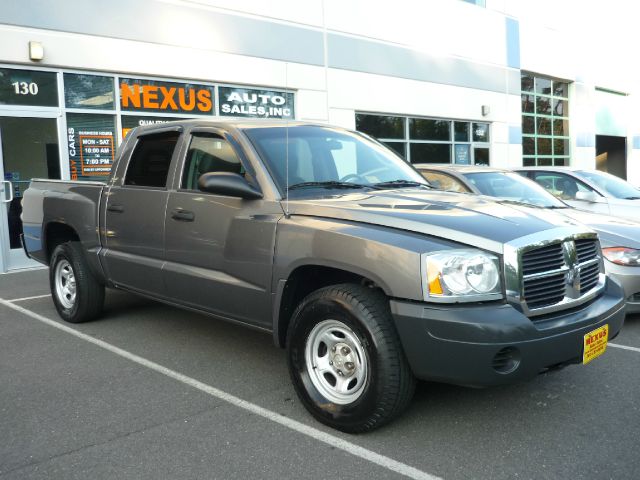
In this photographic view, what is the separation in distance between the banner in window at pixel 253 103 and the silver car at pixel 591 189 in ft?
17.2

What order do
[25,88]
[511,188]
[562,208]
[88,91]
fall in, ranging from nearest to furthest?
1. [562,208]
2. [511,188]
3. [25,88]
4. [88,91]

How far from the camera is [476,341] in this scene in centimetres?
298

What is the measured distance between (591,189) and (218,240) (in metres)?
5.88

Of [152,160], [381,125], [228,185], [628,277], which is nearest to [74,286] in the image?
[152,160]

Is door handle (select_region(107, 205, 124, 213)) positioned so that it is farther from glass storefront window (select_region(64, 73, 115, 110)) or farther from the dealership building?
glass storefront window (select_region(64, 73, 115, 110))

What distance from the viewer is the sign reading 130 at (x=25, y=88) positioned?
933cm

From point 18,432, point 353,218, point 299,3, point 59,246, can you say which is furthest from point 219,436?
point 299,3

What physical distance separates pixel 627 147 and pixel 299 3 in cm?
1875

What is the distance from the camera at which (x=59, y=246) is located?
5957mm

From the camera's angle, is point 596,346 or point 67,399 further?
point 67,399

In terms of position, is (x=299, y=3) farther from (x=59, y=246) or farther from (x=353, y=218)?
(x=353, y=218)

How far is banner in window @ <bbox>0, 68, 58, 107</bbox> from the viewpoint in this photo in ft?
30.2

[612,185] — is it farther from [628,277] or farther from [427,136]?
[427,136]

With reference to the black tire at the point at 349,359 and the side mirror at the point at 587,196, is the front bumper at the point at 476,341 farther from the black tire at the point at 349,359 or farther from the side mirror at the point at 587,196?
the side mirror at the point at 587,196
